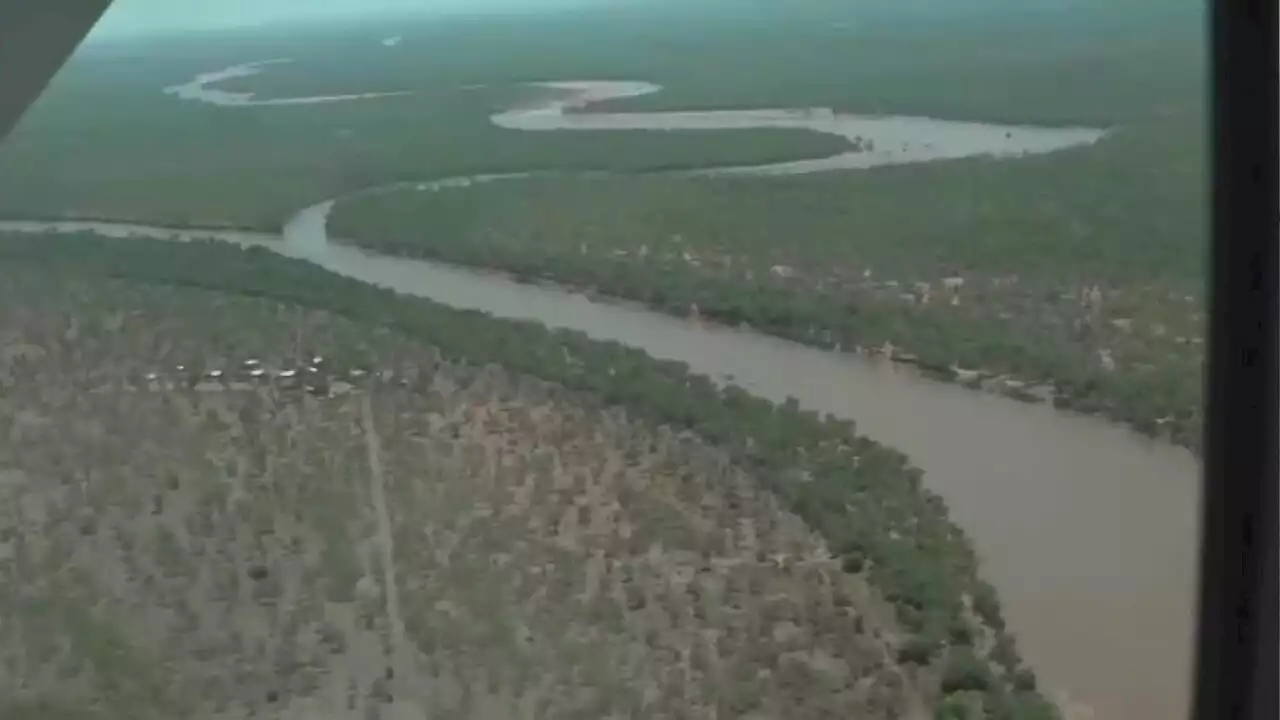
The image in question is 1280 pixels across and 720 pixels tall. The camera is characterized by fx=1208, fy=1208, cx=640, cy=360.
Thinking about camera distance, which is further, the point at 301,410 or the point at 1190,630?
the point at 301,410

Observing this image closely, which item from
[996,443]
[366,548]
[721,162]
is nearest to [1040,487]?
[996,443]

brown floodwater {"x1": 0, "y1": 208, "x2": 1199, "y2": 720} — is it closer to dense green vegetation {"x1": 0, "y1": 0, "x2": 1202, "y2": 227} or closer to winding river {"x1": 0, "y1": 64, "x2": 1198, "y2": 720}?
winding river {"x1": 0, "y1": 64, "x2": 1198, "y2": 720}

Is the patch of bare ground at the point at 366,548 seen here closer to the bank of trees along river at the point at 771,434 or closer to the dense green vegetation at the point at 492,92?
the bank of trees along river at the point at 771,434

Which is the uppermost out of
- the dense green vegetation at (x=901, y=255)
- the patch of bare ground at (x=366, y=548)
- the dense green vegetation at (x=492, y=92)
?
the dense green vegetation at (x=492, y=92)

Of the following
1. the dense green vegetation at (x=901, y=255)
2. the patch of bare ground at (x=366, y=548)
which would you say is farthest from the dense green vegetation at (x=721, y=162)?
the patch of bare ground at (x=366, y=548)

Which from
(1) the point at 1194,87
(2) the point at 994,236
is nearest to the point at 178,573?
(2) the point at 994,236

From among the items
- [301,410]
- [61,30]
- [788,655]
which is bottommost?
[788,655]

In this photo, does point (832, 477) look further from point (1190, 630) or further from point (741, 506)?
point (1190, 630)
